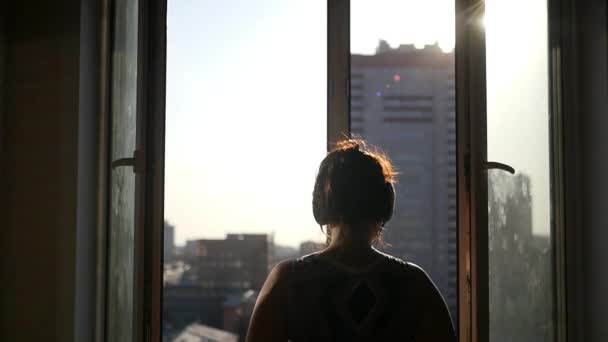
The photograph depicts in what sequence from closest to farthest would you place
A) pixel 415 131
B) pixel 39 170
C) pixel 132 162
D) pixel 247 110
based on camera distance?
pixel 39 170, pixel 132 162, pixel 247 110, pixel 415 131

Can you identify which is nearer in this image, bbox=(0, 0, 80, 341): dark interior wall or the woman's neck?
the woman's neck

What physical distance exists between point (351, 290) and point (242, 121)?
1.25 meters

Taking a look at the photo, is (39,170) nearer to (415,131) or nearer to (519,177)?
(519,177)

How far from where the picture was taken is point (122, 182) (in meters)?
1.51

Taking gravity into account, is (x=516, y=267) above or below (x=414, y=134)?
below

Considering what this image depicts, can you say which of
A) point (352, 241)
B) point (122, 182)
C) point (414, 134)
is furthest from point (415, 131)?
point (352, 241)

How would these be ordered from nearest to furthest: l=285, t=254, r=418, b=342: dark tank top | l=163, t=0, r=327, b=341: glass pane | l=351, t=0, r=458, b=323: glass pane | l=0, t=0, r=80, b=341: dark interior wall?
l=285, t=254, r=418, b=342: dark tank top < l=0, t=0, r=80, b=341: dark interior wall < l=163, t=0, r=327, b=341: glass pane < l=351, t=0, r=458, b=323: glass pane

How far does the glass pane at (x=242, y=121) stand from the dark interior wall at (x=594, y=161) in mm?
722

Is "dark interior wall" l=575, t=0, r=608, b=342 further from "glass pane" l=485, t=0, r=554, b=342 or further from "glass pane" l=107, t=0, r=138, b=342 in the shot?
"glass pane" l=107, t=0, r=138, b=342

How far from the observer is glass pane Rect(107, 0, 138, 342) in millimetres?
1480

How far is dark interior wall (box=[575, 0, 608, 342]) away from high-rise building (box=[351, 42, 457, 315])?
12.0 feet

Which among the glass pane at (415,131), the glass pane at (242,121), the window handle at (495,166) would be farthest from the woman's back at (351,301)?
the glass pane at (415,131)

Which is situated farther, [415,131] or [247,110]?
[415,131]

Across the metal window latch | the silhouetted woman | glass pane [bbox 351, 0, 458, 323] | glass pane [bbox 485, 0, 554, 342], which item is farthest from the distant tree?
glass pane [bbox 351, 0, 458, 323]
